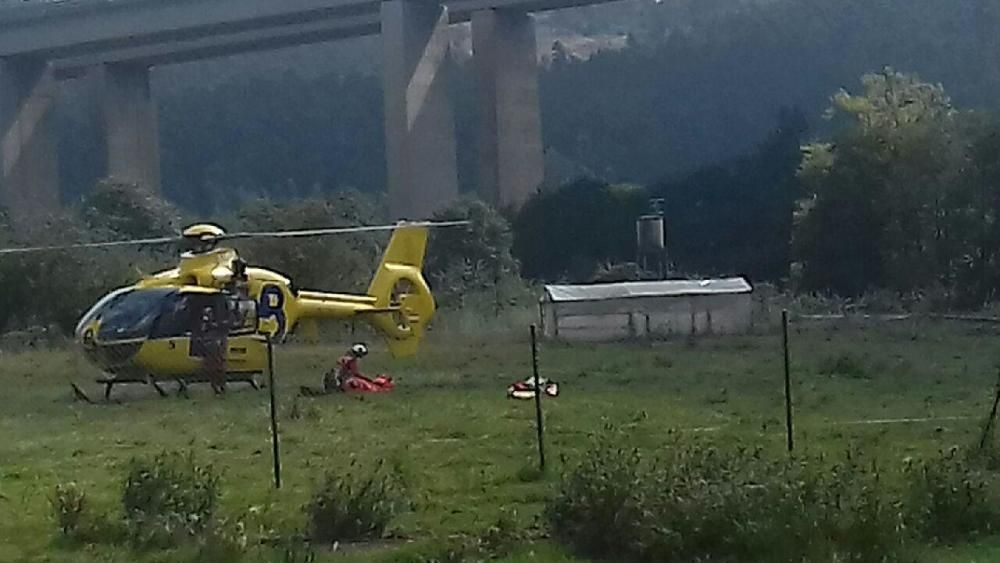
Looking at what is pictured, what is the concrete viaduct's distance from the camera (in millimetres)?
54438

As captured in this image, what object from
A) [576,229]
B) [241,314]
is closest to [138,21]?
[576,229]

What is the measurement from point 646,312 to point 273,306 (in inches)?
498

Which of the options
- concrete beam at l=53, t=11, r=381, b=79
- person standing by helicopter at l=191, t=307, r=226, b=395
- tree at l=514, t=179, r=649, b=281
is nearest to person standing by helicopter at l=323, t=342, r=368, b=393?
person standing by helicopter at l=191, t=307, r=226, b=395

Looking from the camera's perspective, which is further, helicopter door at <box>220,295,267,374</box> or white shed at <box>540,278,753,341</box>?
white shed at <box>540,278,753,341</box>

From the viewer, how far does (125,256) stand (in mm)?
44438

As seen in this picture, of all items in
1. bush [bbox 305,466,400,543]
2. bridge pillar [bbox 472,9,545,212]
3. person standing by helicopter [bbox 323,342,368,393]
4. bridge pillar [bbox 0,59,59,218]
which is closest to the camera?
bush [bbox 305,466,400,543]

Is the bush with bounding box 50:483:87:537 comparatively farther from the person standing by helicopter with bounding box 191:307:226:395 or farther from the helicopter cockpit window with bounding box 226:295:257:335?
the helicopter cockpit window with bounding box 226:295:257:335

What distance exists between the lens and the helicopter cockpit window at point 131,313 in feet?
75.5

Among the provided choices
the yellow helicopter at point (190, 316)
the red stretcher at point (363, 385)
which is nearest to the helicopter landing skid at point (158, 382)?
the yellow helicopter at point (190, 316)

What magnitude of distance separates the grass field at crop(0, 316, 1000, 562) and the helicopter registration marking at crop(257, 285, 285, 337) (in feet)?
3.25

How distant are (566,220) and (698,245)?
6.33m

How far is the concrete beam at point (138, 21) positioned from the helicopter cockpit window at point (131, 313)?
3367cm

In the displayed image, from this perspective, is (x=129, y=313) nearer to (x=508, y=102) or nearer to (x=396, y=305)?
(x=396, y=305)

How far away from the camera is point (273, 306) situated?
24.5 metres
